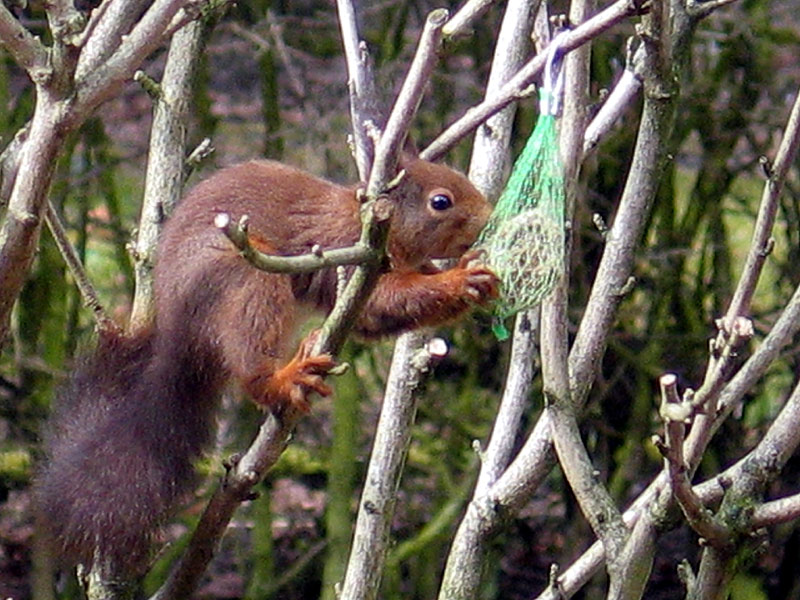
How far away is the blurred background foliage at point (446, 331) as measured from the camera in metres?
3.85

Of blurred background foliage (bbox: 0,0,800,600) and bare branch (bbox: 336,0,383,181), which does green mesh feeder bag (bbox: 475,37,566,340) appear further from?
blurred background foliage (bbox: 0,0,800,600)

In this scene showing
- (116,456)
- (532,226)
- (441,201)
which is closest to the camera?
(532,226)

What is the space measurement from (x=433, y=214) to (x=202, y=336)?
1.38ft

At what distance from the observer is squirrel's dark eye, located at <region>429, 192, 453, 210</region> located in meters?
2.37

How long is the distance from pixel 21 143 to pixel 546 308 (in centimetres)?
68

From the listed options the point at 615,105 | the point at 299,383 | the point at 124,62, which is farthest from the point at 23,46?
the point at 615,105

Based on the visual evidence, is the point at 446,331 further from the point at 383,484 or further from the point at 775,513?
the point at 775,513

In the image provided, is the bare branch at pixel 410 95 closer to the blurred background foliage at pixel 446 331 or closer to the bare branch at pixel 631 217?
the bare branch at pixel 631 217

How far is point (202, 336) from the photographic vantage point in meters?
2.26

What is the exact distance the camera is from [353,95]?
196 centimetres

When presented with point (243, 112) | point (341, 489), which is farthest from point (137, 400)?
point (243, 112)

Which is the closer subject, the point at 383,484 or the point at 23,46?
the point at 23,46

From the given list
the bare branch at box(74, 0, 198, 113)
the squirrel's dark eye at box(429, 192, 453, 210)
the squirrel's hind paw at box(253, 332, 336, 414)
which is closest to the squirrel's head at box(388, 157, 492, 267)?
the squirrel's dark eye at box(429, 192, 453, 210)

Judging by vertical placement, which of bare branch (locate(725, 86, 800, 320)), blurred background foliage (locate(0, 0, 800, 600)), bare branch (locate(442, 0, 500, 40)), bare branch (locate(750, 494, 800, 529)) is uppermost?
bare branch (locate(442, 0, 500, 40))
